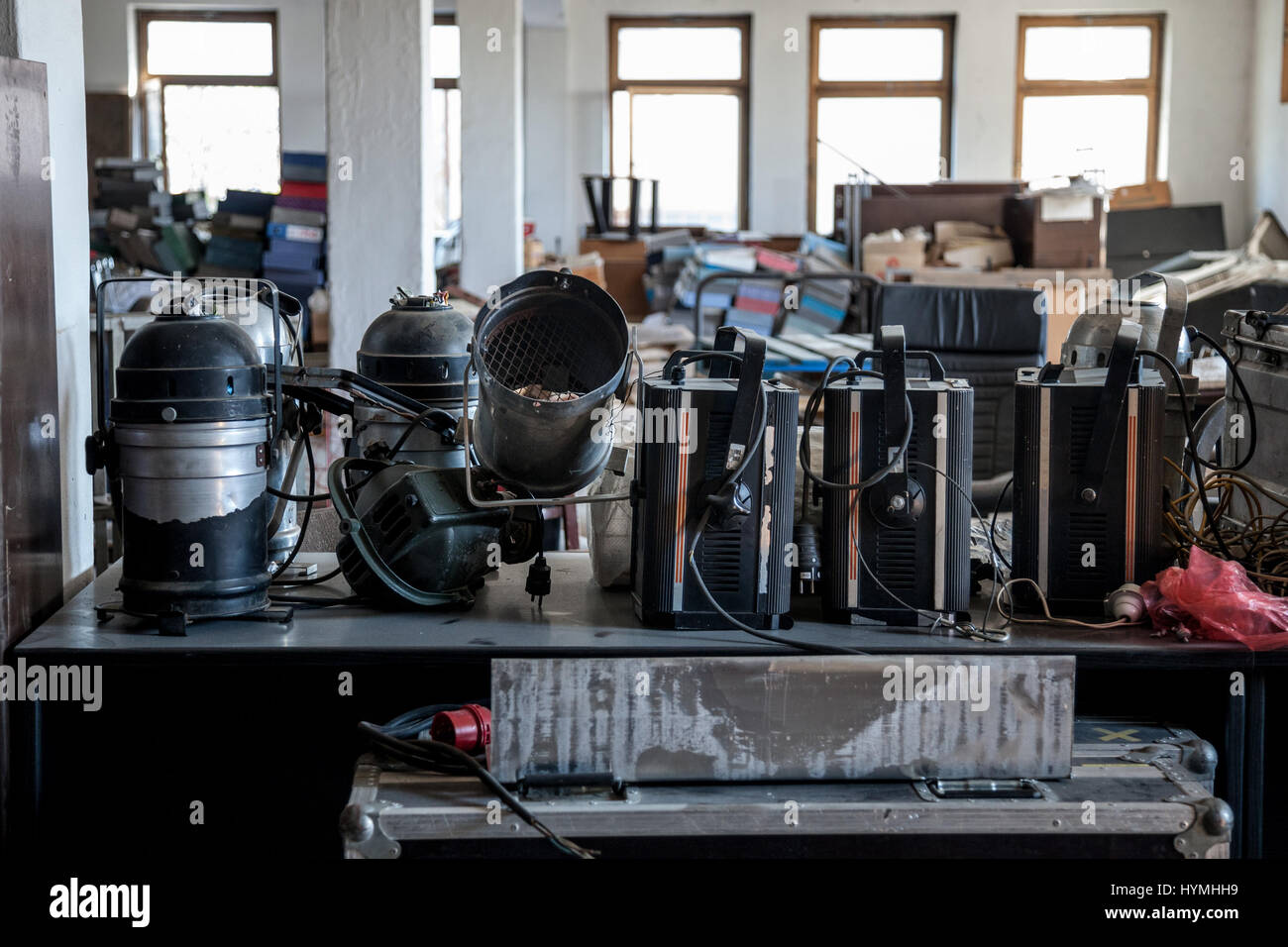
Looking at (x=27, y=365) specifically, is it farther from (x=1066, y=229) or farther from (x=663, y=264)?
(x=663, y=264)

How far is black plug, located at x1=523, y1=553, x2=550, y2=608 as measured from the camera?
201 centimetres

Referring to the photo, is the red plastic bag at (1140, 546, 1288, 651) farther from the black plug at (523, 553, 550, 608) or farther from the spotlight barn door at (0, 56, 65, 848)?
the spotlight barn door at (0, 56, 65, 848)

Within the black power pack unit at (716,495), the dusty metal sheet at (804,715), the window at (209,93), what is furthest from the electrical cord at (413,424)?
the window at (209,93)

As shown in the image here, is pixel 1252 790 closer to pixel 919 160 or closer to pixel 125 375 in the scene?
pixel 125 375

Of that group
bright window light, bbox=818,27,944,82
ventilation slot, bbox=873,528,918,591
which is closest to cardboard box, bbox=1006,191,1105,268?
bright window light, bbox=818,27,944,82

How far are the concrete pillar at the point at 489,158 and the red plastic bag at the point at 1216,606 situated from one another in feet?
17.0

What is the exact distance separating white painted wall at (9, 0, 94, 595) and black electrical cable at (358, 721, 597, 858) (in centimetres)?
70

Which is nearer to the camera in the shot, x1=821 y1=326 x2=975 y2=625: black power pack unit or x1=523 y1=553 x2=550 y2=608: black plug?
x1=821 y1=326 x2=975 y2=625: black power pack unit

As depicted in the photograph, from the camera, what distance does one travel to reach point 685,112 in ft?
33.4

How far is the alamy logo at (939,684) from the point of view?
5.49 feet

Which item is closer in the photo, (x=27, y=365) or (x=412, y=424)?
(x=27, y=365)

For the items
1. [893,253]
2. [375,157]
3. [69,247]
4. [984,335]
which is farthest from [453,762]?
[893,253]

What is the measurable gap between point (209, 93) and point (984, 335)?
25.1ft
